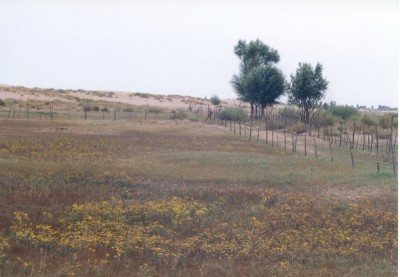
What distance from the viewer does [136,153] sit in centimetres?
2489

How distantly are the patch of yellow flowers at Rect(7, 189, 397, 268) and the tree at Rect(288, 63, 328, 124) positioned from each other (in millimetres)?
43799

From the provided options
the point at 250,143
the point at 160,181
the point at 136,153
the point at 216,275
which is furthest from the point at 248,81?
the point at 216,275

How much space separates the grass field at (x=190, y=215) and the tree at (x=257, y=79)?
38774 mm

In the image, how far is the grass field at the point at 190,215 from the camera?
29.9ft

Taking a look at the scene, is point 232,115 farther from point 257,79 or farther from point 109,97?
point 109,97

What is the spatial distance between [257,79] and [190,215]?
50436mm

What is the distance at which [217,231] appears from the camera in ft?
37.4

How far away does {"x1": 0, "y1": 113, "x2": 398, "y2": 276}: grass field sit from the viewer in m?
9.10

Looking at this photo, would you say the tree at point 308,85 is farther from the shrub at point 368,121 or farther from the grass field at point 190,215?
the grass field at point 190,215

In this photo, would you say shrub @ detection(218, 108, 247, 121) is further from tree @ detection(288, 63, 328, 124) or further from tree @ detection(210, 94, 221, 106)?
tree @ detection(210, 94, 221, 106)

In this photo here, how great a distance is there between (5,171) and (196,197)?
6.75m

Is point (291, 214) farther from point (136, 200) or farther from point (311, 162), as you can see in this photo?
point (311, 162)

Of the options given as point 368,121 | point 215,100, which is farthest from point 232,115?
point 215,100

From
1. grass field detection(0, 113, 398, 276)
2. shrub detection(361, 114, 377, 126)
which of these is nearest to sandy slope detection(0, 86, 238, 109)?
shrub detection(361, 114, 377, 126)
